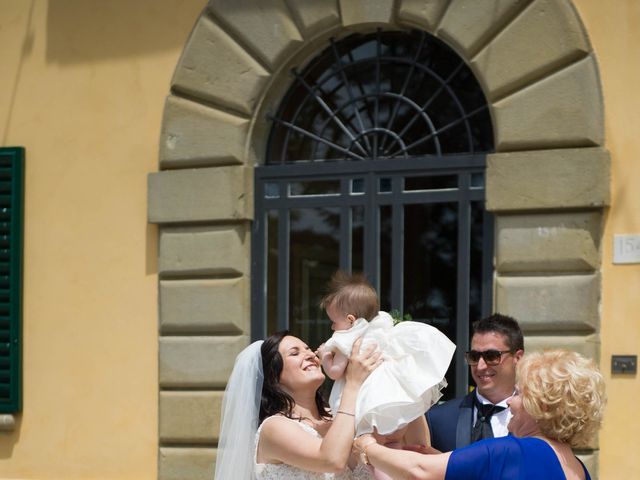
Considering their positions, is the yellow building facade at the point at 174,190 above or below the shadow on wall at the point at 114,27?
below

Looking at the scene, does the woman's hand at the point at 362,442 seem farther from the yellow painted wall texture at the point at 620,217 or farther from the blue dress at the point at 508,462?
the yellow painted wall texture at the point at 620,217

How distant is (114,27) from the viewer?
7.66m

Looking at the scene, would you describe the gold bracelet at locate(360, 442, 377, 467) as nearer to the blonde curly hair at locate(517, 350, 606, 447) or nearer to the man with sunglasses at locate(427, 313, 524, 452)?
the blonde curly hair at locate(517, 350, 606, 447)

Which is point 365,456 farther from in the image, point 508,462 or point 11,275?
point 11,275

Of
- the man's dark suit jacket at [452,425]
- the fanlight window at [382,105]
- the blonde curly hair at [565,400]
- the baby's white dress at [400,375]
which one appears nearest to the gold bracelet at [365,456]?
the baby's white dress at [400,375]

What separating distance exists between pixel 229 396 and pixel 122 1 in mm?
3983

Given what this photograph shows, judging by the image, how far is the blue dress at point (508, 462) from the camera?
3.37 metres

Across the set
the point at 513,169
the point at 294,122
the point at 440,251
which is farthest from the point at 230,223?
the point at 513,169

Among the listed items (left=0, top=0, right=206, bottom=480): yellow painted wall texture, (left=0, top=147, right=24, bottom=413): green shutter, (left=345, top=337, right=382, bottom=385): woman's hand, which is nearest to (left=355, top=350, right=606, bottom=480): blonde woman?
(left=345, top=337, right=382, bottom=385): woman's hand

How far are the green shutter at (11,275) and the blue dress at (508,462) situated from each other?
16.2 ft

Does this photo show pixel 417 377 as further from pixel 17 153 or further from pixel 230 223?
pixel 17 153

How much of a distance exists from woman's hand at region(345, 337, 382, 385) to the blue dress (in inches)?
26.6

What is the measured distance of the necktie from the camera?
449 centimetres

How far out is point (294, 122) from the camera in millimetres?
7410
